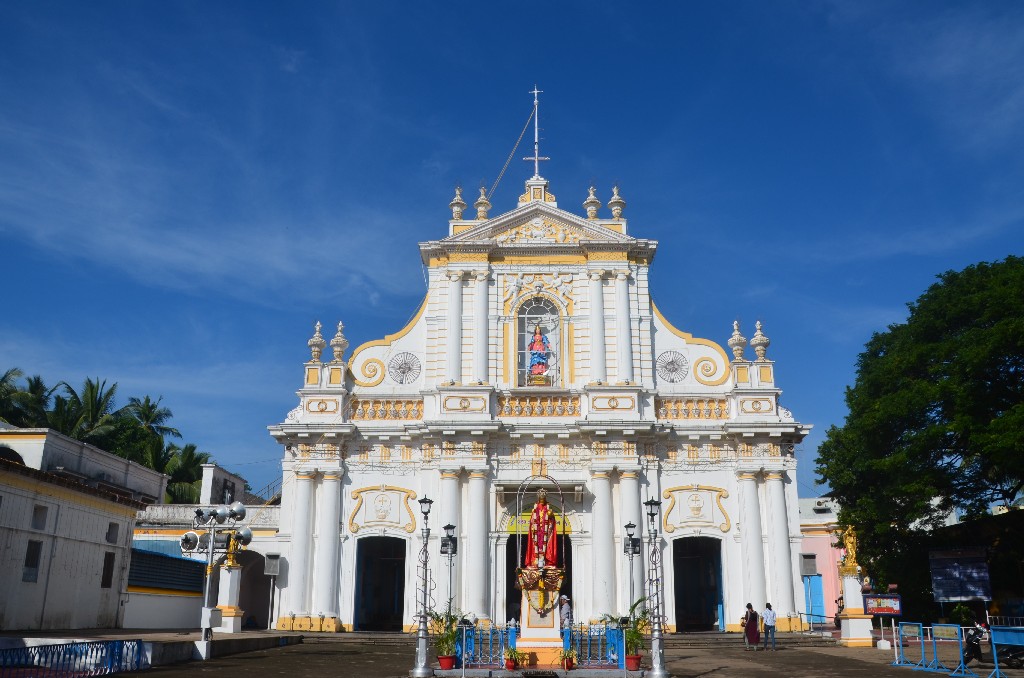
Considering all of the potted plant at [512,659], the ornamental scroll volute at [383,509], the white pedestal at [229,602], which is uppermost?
the ornamental scroll volute at [383,509]

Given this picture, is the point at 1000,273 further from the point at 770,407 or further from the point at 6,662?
the point at 6,662

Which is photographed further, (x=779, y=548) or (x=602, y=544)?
(x=779, y=548)

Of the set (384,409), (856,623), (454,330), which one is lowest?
(856,623)

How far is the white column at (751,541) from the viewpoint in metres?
27.4

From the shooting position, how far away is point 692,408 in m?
29.2

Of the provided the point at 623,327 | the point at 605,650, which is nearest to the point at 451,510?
the point at 623,327

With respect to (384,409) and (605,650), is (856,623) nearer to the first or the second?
(605,650)

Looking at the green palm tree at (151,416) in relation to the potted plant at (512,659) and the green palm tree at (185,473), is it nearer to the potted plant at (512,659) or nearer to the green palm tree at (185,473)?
the green palm tree at (185,473)

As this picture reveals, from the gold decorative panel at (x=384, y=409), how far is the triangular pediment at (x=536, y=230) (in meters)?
5.67

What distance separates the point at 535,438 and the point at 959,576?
44.0 feet

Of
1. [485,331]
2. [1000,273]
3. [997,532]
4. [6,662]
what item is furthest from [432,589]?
[1000,273]

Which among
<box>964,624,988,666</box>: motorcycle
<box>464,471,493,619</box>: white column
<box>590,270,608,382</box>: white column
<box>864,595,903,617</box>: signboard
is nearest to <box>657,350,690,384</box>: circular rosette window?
<box>590,270,608,382</box>: white column

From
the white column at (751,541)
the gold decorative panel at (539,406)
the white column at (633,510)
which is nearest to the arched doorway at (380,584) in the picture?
the gold decorative panel at (539,406)

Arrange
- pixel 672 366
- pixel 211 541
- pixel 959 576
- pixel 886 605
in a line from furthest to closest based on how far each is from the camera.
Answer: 1. pixel 672 366
2. pixel 959 576
3. pixel 886 605
4. pixel 211 541
